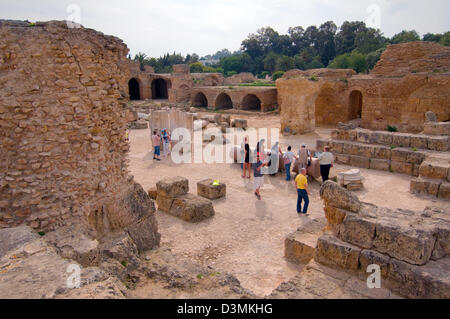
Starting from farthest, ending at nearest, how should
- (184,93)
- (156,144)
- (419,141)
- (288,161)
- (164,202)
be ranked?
1. (184,93)
2. (156,144)
3. (419,141)
4. (288,161)
5. (164,202)

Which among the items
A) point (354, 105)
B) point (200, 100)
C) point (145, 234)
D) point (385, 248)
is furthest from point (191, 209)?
point (200, 100)

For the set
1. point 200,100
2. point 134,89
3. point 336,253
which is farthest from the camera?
point 134,89

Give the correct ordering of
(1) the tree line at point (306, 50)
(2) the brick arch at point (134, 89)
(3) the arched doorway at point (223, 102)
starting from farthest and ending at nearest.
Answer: (1) the tree line at point (306, 50)
(2) the brick arch at point (134, 89)
(3) the arched doorway at point (223, 102)

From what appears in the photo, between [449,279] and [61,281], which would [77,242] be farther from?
[449,279]

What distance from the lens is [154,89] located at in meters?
35.2

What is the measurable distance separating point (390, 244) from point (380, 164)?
702cm

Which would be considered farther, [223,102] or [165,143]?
[223,102]

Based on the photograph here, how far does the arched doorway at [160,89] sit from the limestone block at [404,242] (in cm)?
3385

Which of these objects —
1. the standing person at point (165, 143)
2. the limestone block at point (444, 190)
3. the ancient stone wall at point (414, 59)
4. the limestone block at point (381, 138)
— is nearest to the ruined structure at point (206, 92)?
the ancient stone wall at point (414, 59)

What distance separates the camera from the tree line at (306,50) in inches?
1709

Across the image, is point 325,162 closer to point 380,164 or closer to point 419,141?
point 380,164

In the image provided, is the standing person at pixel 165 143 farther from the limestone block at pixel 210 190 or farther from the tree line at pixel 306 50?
the tree line at pixel 306 50

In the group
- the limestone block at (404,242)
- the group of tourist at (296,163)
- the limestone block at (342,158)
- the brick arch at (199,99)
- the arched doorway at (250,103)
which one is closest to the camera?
the limestone block at (404,242)

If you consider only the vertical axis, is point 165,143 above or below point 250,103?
below
